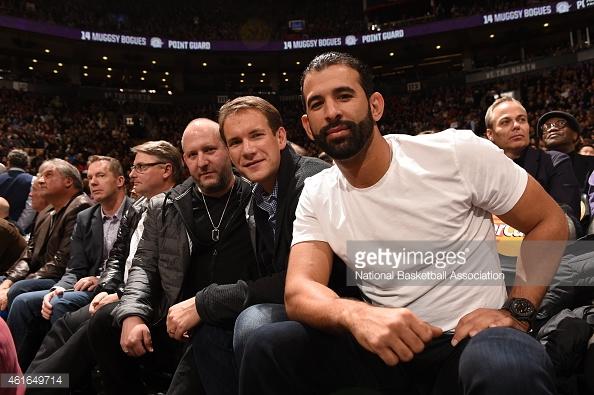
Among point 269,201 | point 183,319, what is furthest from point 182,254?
point 269,201

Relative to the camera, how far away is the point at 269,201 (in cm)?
210

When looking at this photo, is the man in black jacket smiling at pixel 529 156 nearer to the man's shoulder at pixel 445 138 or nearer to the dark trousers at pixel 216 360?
the man's shoulder at pixel 445 138

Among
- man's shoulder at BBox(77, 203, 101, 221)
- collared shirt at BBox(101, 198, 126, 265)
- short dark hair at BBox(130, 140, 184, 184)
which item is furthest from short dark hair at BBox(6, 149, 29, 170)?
short dark hair at BBox(130, 140, 184, 184)

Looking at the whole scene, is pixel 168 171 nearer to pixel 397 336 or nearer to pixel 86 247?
pixel 86 247

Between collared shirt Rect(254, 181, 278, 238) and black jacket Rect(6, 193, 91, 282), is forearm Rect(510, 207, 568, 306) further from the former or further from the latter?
black jacket Rect(6, 193, 91, 282)

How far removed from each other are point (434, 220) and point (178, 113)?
23.7m

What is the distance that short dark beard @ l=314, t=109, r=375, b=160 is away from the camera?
5.08 feet

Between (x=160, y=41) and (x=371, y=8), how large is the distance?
10090mm

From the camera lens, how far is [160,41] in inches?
868

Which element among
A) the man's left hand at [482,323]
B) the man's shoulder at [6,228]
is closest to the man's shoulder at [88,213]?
the man's shoulder at [6,228]

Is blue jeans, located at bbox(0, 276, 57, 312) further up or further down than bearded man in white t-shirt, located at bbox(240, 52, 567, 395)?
further down

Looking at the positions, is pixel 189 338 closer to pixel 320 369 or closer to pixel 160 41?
pixel 320 369

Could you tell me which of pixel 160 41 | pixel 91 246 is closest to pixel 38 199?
pixel 91 246

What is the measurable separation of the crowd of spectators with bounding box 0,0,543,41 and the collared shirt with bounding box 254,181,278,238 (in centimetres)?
2175
